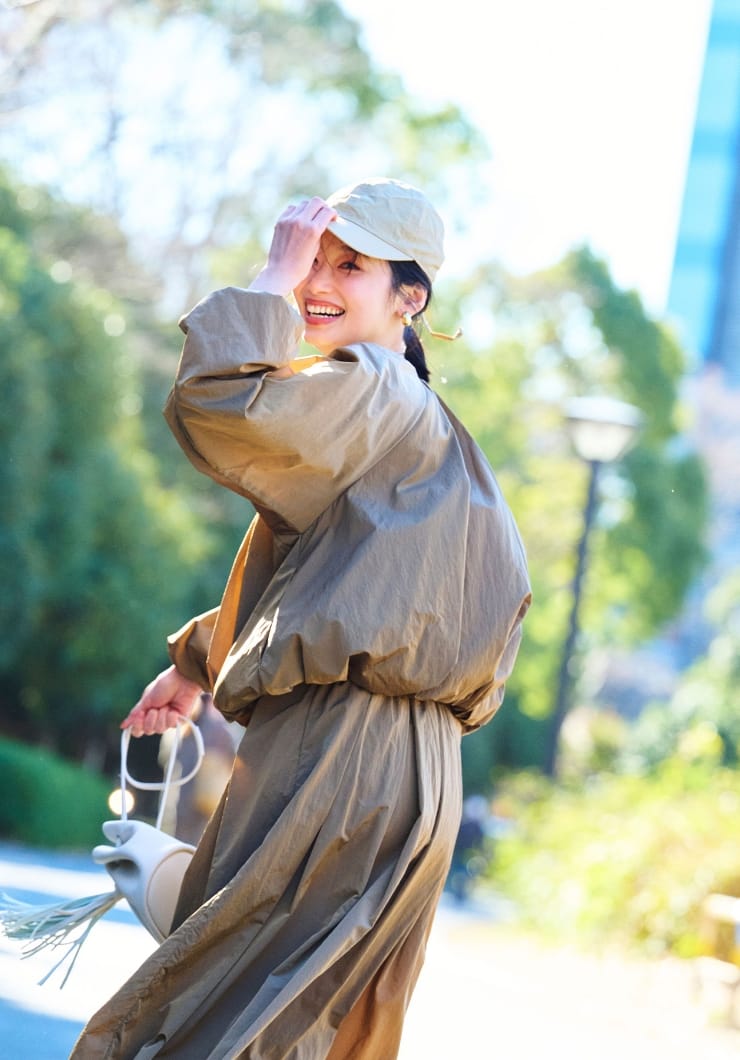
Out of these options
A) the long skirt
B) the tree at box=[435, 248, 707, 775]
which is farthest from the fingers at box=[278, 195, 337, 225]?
the tree at box=[435, 248, 707, 775]

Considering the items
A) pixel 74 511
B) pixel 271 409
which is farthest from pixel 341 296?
pixel 74 511

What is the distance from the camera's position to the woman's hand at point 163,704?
352cm

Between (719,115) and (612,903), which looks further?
(719,115)

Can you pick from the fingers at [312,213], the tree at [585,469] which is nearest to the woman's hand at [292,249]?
the fingers at [312,213]

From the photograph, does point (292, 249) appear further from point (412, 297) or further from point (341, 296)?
point (412, 297)

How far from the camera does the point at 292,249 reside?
2.97 meters

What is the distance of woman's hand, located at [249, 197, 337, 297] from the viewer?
2.94 meters

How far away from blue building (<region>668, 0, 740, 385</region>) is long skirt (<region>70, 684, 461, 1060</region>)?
6951 centimetres

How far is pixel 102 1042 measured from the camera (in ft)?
9.07

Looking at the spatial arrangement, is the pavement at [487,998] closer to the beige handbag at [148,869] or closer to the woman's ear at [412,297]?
the beige handbag at [148,869]

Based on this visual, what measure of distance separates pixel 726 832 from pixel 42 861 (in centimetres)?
584

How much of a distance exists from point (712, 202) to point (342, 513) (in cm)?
7250

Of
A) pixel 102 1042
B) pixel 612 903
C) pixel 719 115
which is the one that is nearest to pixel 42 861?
pixel 612 903

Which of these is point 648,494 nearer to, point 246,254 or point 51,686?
point 246,254
